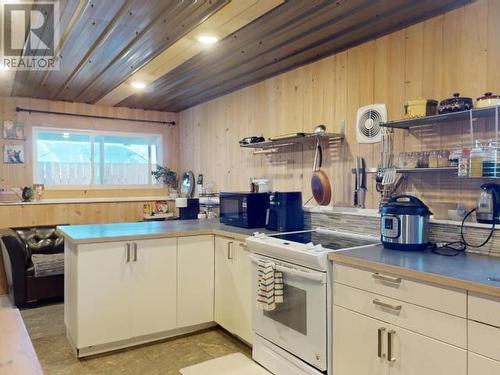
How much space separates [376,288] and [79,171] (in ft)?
14.4

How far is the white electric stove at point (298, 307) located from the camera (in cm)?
214

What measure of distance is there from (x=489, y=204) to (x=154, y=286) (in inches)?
91.1

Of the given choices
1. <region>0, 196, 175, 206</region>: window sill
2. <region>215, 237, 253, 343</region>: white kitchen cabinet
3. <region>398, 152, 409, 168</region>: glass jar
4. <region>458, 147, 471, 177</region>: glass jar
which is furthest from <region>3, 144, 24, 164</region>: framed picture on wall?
<region>458, 147, 471, 177</region>: glass jar

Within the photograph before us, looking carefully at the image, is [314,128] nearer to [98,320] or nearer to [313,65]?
[313,65]

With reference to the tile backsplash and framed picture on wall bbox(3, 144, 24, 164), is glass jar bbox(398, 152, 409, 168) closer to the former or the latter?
the tile backsplash

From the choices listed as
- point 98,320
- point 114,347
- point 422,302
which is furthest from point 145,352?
point 422,302

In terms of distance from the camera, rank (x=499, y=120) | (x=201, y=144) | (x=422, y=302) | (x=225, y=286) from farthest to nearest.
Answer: (x=201, y=144)
(x=225, y=286)
(x=499, y=120)
(x=422, y=302)

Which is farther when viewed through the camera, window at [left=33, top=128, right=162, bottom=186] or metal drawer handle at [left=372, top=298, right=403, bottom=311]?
window at [left=33, top=128, right=162, bottom=186]

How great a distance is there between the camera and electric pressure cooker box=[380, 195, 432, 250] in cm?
211

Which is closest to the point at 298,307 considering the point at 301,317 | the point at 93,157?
the point at 301,317

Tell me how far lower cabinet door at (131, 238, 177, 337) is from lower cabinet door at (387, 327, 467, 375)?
1.79 metres

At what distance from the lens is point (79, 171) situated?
5.10 meters

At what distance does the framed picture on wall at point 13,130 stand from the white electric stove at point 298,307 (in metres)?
3.53

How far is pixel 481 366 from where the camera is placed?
4.78 ft
